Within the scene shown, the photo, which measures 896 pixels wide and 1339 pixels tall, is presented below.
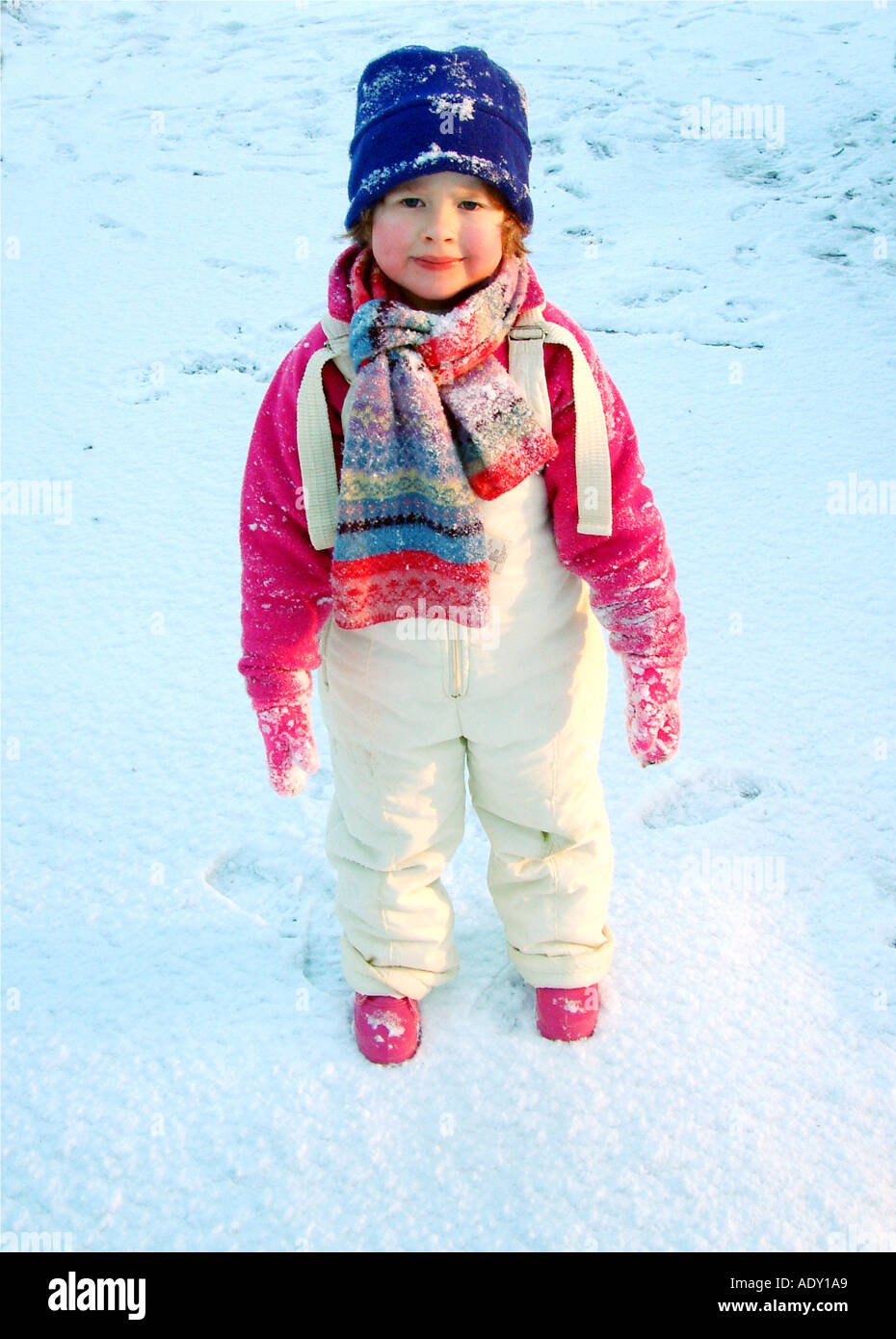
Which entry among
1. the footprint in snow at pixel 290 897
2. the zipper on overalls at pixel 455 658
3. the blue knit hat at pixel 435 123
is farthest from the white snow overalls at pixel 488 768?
the blue knit hat at pixel 435 123

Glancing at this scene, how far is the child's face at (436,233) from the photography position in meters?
1.13

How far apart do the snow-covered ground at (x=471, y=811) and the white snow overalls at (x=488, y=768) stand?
15 centimetres

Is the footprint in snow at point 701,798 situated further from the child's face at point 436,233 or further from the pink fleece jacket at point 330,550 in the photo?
the child's face at point 436,233

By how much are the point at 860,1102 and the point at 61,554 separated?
6.86 ft

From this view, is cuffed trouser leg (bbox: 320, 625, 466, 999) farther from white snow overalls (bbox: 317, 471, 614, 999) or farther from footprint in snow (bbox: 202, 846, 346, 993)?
footprint in snow (bbox: 202, 846, 346, 993)

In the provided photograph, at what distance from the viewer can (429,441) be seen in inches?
43.3

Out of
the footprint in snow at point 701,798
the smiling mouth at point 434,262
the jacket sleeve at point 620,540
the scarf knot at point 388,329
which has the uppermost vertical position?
the smiling mouth at point 434,262

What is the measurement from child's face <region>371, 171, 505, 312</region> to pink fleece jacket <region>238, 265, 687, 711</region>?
0.26 feet

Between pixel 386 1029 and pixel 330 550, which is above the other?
pixel 330 550

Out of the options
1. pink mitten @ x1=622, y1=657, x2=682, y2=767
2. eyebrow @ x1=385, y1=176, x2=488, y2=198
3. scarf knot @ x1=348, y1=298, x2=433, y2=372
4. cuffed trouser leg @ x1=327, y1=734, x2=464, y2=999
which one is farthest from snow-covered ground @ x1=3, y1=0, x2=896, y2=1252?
eyebrow @ x1=385, y1=176, x2=488, y2=198

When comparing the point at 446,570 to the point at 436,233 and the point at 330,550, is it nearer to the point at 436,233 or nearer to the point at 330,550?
the point at 330,550

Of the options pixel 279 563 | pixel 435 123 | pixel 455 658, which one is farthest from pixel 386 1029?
pixel 435 123

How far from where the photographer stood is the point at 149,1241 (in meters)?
1.28

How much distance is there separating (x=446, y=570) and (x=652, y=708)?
1.20ft
